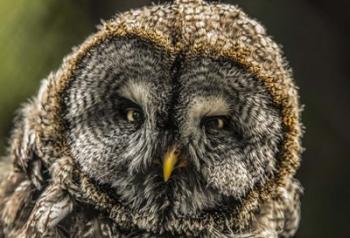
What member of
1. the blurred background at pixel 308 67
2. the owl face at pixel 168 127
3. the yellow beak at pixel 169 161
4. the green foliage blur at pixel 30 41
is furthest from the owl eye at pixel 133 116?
the blurred background at pixel 308 67

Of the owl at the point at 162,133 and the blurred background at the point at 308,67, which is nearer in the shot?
the owl at the point at 162,133

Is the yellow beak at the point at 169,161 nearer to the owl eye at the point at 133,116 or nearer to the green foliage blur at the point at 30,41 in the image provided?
the owl eye at the point at 133,116

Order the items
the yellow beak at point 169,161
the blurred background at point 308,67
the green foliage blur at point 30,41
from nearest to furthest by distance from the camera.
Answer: the yellow beak at point 169,161
the green foliage blur at point 30,41
the blurred background at point 308,67

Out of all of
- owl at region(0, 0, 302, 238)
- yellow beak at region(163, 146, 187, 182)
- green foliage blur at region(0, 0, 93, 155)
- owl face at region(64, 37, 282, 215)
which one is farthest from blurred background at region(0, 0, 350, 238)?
yellow beak at region(163, 146, 187, 182)

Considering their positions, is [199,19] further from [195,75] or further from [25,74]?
[25,74]

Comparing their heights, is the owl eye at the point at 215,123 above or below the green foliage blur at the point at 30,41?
below

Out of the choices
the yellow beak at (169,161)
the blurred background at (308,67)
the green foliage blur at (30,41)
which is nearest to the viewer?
the yellow beak at (169,161)

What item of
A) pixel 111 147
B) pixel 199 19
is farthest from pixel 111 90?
pixel 199 19
